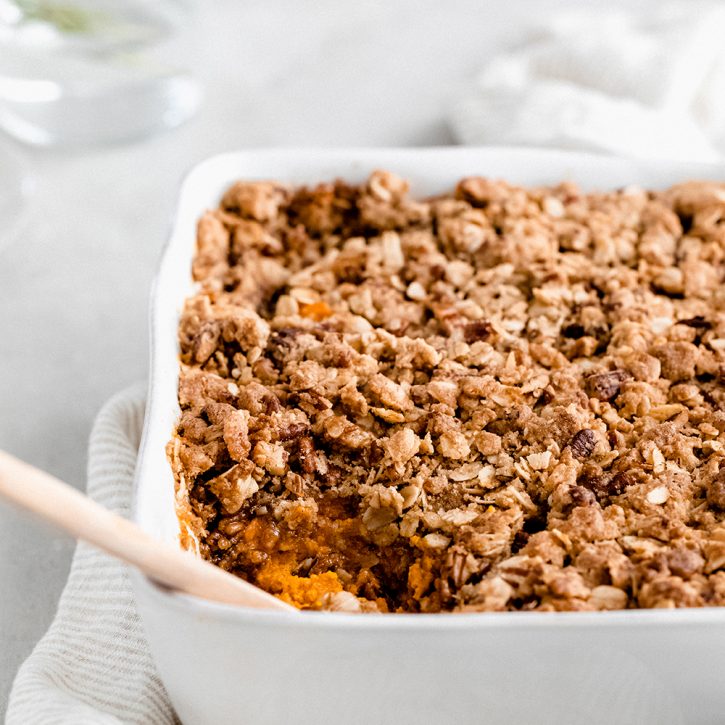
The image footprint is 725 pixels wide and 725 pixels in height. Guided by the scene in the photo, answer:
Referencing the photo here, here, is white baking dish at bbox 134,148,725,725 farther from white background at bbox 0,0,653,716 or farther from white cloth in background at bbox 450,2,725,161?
white cloth in background at bbox 450,2,725,161

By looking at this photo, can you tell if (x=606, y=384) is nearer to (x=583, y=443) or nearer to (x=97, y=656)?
(x=583, y=443)

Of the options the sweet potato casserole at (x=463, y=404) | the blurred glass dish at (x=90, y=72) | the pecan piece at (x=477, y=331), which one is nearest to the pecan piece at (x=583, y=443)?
the sweet potato casserole at (x=463, y=404)

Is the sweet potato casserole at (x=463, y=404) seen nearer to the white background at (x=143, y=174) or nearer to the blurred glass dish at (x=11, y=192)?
the white background at (x=143, y=174)

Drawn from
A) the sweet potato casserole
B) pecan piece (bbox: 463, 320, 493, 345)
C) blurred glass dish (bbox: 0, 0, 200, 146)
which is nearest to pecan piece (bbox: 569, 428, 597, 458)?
the sweet potato casserole

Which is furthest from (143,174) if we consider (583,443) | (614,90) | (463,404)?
(583,443)

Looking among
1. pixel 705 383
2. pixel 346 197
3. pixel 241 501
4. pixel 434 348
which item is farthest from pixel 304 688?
pixel 346 197

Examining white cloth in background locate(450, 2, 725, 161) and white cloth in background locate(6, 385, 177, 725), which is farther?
white cloth in background locate(450, 2, 725, 161)
